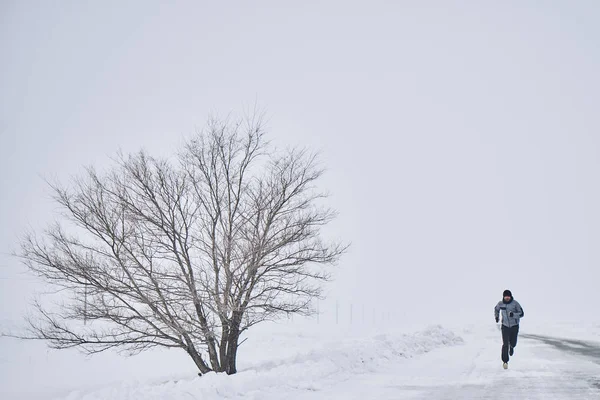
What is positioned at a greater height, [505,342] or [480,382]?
[505,342]

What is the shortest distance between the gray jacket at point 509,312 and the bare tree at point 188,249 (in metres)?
4.78

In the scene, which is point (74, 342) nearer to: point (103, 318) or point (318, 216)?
point (103, 318)

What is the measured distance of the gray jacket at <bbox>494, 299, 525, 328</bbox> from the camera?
1436 cm

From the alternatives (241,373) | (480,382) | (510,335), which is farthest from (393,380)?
(510,335)

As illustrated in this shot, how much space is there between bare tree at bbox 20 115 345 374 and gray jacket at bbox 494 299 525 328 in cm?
478

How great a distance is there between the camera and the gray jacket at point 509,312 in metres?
14.4

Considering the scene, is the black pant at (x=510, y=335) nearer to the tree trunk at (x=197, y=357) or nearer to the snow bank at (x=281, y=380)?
the snow bank at (x=281, y=380)

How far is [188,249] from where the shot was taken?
14438 millimetres

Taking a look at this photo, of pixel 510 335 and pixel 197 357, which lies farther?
pixel 197 357

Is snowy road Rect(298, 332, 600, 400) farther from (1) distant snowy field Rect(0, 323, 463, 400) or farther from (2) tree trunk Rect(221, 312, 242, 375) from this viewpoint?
(2) tree trunk Rect(221, 312, 242, 375)

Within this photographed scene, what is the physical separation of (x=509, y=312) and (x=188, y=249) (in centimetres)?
911

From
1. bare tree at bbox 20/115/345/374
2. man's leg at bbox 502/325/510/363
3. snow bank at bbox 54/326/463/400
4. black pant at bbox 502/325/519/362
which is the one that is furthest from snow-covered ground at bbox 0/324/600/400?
bare tree at bbox 20/115/345/374

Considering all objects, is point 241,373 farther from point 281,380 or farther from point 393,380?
point 393,380

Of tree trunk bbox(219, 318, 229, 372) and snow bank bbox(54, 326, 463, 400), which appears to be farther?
tree trunk bbox(219, 318, 229, 372)
